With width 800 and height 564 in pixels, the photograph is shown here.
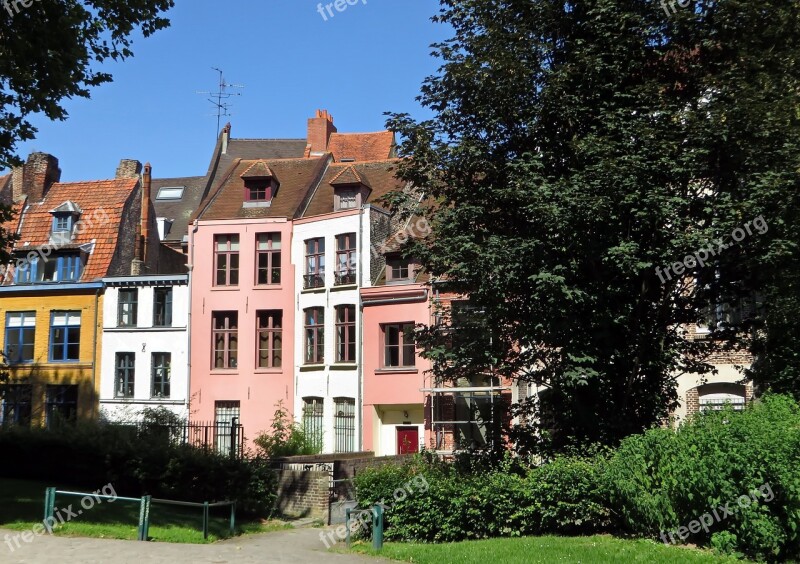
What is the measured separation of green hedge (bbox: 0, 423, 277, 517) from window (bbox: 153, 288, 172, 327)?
598 inches

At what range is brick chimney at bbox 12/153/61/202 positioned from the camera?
145 feet

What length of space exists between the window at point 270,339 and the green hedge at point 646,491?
20623mm

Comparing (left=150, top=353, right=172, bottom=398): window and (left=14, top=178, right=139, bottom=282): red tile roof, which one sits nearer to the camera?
(left=150, top=353, right=172, bottom=398): window

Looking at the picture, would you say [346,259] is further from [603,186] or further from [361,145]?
[603,186]

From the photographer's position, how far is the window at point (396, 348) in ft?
112

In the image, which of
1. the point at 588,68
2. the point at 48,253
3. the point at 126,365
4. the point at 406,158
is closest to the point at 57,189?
the point at 48,253

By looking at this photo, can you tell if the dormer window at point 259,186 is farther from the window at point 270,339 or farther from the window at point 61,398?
the window at point 61,398

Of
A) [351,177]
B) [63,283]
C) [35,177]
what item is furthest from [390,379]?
[35,177]

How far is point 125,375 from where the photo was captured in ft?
129

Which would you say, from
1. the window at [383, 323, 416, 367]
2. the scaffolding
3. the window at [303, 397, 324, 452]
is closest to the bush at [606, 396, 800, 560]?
the scaffolding

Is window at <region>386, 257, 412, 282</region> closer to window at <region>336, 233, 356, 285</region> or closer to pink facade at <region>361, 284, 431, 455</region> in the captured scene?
pink facade at <region>361, 284, 431, 455</region>

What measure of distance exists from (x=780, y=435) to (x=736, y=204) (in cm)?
430

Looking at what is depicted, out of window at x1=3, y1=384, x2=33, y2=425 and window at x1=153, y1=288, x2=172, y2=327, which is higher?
window at x1=153, y1=288, x2=172, y2=327

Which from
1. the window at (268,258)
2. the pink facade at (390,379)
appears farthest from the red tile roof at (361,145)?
the pink facade at (390,379)
